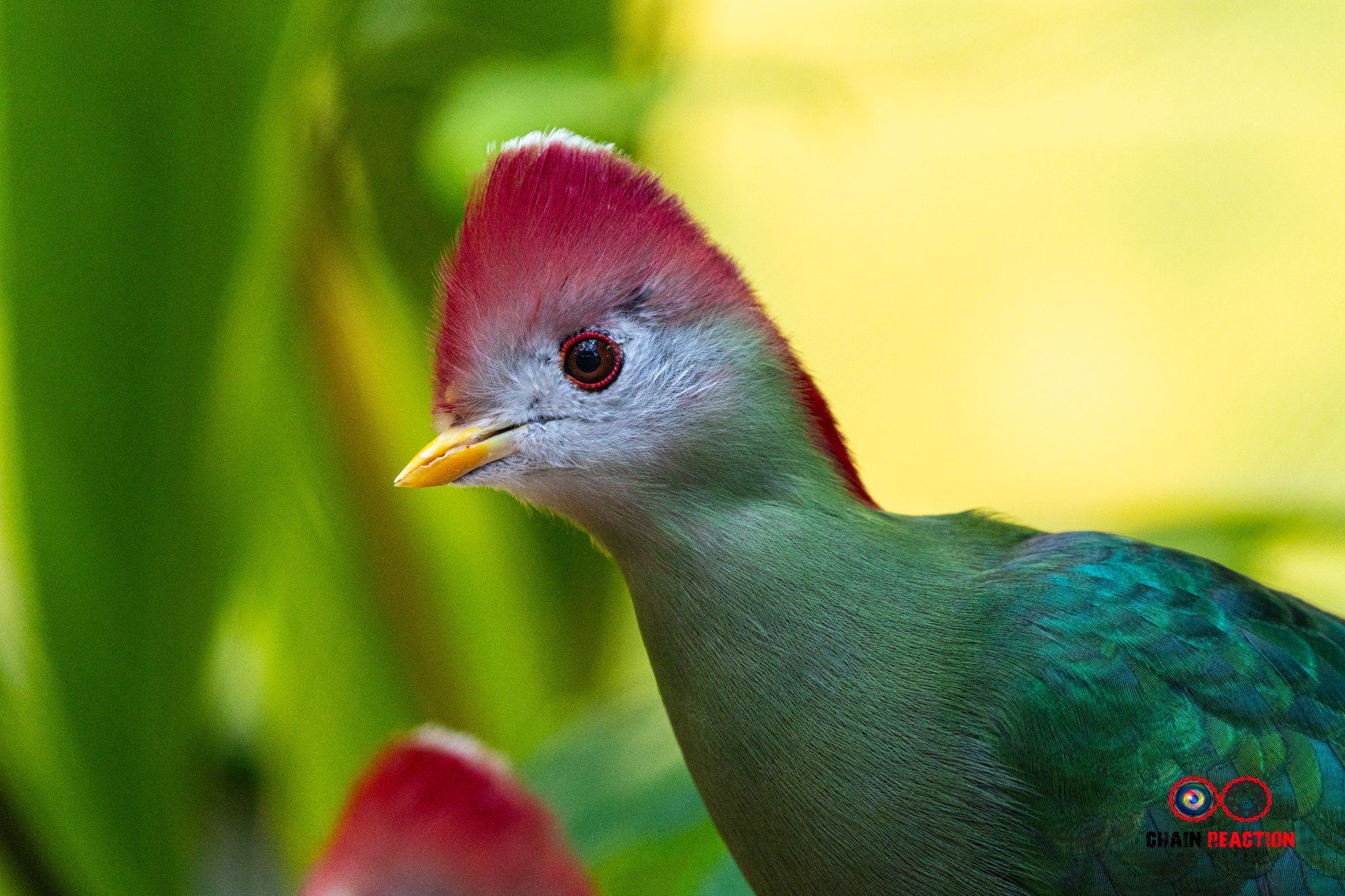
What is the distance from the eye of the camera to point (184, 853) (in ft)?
2.62

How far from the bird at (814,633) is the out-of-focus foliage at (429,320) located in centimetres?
11

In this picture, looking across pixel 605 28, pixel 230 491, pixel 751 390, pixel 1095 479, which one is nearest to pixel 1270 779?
pixel 751 390

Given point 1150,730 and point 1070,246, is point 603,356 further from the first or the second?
point 1070,246

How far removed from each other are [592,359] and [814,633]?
14 cm

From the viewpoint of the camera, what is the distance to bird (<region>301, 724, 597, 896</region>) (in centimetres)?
57

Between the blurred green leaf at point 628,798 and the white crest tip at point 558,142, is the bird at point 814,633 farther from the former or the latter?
the blurred green leaf at point 628,798

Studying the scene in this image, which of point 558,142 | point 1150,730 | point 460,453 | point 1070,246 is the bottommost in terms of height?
point 1150,730

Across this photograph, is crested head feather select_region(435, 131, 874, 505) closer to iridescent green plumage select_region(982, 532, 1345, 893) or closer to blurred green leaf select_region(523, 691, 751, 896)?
iridescent green plumage select_region(982, 532, 1345, 893)

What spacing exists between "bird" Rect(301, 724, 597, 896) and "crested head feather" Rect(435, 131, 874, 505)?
0.22 metres

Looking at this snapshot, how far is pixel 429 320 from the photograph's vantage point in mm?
858

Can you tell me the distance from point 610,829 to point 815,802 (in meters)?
0.30

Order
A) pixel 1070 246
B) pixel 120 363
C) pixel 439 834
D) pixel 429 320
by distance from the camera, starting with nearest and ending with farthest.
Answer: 1. pixel 439 834
2. pixel 120 363
3. pixel 429 320
4. pixel 1070 246

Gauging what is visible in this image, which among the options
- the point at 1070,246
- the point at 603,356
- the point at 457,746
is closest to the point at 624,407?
the point at 603,356

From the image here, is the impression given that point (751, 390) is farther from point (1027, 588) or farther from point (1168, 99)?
point (1168, 99)
